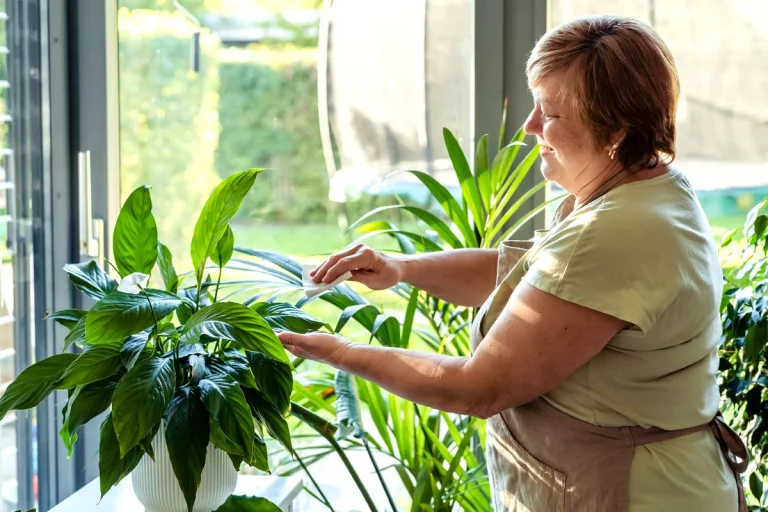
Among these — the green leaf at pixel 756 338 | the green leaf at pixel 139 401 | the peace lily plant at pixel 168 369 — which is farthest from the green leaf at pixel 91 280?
the green leaf at pixel 756 338

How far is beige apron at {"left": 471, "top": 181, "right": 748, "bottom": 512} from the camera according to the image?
1284mm

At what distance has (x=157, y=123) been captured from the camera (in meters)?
2.43

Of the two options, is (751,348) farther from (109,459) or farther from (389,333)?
(109,459)

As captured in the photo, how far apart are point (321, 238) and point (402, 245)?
452 millimetres

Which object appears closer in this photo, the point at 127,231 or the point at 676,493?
the point at 676,493

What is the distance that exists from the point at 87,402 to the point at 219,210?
0.35 m

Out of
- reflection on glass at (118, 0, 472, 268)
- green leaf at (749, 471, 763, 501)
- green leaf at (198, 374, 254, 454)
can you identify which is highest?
reflection on glass at (118, 0, 472, 268)

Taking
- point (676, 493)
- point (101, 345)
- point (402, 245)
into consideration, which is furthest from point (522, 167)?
point (101, 345)

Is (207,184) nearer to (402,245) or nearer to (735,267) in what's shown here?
(402,245)

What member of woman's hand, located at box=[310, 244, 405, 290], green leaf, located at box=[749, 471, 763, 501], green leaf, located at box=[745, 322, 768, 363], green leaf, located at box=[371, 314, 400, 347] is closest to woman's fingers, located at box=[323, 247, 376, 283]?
woman's hand, located at box=[310, 244, 405, 290]

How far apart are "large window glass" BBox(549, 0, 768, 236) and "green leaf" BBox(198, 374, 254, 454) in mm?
1400

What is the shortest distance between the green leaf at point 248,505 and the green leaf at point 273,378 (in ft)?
0.97

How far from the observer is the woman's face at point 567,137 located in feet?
4.29

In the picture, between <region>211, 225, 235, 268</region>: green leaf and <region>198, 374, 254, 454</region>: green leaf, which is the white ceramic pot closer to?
<region>198, 374, 254, 454</region>: green leaf
